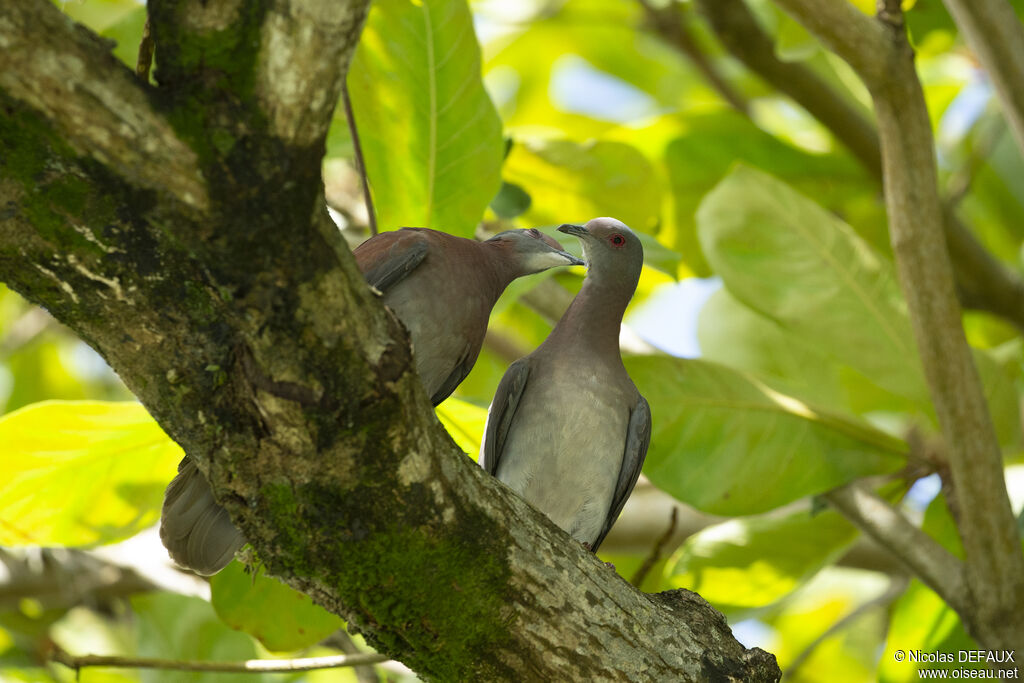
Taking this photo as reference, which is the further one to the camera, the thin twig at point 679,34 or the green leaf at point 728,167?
the thin twig at point 679,34

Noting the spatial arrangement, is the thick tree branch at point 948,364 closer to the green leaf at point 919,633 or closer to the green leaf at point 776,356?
the green leaf at point 919,633

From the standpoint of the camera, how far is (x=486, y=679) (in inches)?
82.7

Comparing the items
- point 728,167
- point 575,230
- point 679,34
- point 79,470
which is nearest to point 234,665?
point 79,470

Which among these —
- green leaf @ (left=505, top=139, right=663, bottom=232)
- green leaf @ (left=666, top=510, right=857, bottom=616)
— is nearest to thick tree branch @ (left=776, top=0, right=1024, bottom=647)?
green leaf @ (left=666, top=510, right=857, bottom=616)

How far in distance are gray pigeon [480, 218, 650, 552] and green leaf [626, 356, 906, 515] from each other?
21 centimetres

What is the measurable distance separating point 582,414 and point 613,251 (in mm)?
575

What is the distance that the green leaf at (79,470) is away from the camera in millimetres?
3084

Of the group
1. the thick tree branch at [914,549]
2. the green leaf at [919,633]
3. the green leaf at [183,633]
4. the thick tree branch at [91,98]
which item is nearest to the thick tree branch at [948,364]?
the thick tree branch at [914,549]

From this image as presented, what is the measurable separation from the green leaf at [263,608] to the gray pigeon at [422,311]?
873mm

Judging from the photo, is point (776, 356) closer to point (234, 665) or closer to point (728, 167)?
point (728, 167)

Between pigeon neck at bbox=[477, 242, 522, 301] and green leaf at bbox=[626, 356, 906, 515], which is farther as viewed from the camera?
green leaf at bbox=[626, 356, 906, 515]

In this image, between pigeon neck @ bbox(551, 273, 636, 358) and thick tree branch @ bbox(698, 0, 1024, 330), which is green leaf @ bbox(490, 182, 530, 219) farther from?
thick tree branch @ bbox(698, 0, 1024, 330)

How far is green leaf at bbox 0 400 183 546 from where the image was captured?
3.08 m

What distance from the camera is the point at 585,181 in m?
4.11
